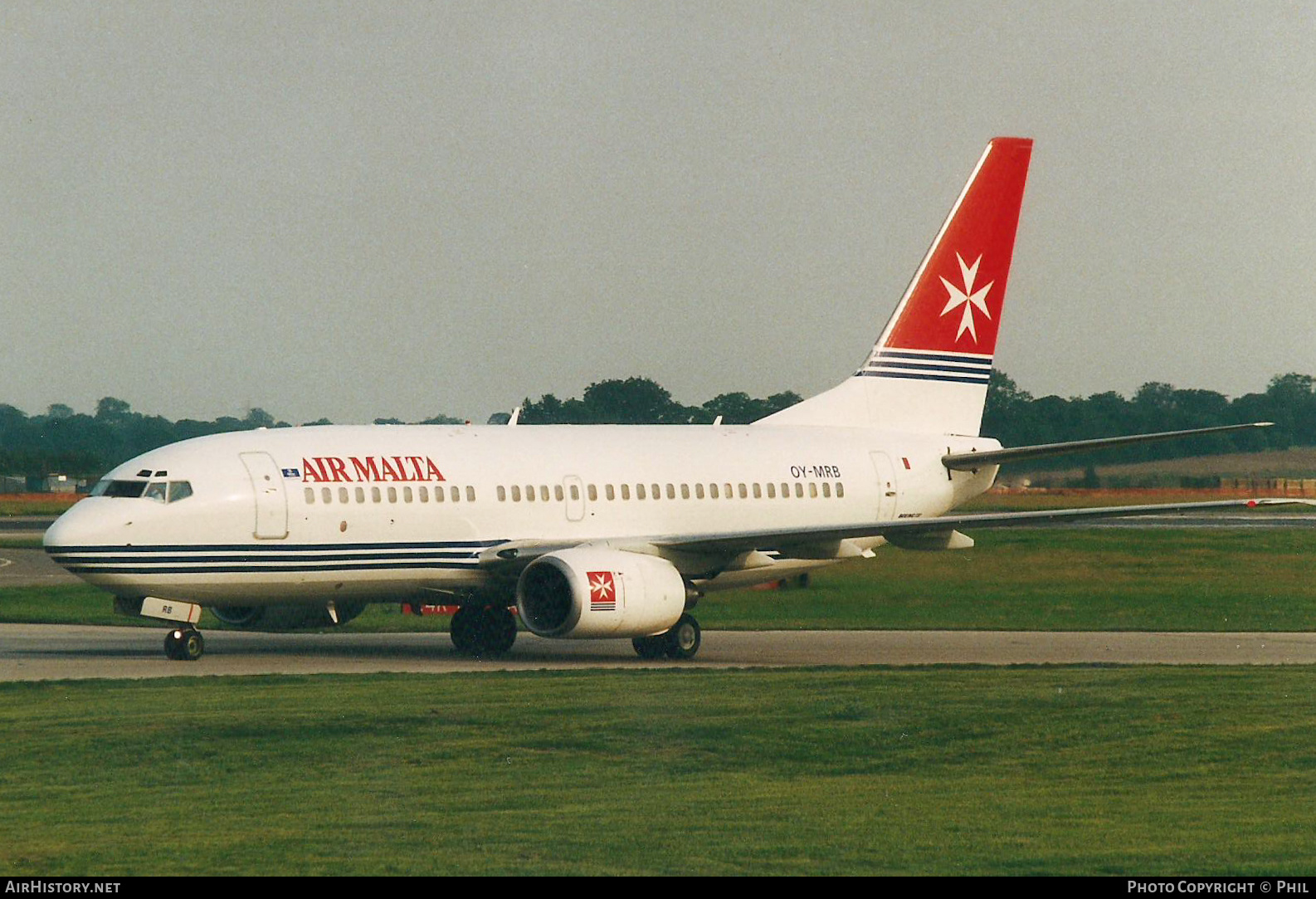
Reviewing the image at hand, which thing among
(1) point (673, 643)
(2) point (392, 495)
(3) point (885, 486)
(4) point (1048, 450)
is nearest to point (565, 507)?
(1) point (673, 643)

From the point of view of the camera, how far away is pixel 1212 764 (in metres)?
17.7

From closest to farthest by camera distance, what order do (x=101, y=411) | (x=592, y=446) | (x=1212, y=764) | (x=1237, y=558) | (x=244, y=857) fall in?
(x=244, y=857) → (x=1212, y=764) → (x=592, y=446) → (x=1237, y=558) → (x=101, y=411)

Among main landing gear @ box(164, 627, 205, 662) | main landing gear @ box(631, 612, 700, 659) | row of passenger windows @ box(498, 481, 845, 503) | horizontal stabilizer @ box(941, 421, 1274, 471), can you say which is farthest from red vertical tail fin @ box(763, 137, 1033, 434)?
main landing gear @ box(164, 627, 205, 662)

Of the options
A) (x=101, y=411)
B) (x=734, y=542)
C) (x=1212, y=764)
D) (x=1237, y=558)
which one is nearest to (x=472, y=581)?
(x=734, y=542)

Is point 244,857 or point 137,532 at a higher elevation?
point 137,532

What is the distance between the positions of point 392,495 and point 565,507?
10.7 ft

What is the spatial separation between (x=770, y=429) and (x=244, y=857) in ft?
81.6

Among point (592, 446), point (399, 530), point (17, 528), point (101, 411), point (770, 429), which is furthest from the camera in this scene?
point (101, 411)

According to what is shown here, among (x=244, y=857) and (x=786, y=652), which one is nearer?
(x=244, y=857)

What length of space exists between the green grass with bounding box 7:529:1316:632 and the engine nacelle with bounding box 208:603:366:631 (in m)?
6.29

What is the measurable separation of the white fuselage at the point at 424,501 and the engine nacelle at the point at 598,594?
58.4 inches

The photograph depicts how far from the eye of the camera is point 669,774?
17156 mm

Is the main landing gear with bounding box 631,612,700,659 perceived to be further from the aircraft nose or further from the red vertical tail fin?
the aircraft nose

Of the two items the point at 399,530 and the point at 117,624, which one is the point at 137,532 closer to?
the point at 399,530
